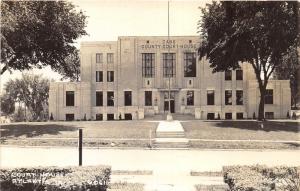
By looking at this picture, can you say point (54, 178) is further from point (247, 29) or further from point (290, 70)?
point (290, 70)

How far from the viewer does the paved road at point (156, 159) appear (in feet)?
55.7

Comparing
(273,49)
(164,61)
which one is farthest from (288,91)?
(273,49)

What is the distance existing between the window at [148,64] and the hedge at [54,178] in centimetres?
4846

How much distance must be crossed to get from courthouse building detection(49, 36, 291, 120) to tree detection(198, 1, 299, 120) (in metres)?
15.8

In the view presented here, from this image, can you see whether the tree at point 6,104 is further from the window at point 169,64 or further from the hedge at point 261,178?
the hedge at point 261,178

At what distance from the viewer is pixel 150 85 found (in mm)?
60031

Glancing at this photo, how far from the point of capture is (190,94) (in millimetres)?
59844

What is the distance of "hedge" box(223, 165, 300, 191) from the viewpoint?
379 inches

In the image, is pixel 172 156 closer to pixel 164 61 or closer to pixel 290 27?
pixel 290 27

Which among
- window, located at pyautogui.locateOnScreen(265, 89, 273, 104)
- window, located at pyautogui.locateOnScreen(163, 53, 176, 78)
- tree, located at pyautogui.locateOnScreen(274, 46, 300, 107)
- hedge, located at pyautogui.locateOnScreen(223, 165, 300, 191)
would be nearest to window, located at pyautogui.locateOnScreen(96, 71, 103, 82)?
window, located at pyautogui.locateOnScreen(163, 53, 176, 78)

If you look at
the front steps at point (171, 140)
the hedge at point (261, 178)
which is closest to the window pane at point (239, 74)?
the front steps at point (171, 140)

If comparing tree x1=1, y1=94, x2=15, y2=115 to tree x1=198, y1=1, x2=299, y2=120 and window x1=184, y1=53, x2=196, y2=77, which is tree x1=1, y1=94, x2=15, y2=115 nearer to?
window x1=184, y1=53, x2=196, y2=77

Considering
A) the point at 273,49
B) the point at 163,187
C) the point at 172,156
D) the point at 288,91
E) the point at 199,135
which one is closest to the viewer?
the point at 163,187

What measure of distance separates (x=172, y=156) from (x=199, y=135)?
9331 millimetres
